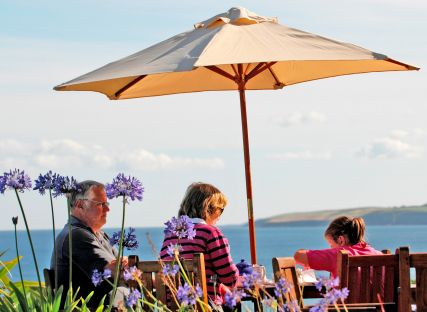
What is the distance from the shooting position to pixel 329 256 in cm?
522

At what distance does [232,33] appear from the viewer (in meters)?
5.58

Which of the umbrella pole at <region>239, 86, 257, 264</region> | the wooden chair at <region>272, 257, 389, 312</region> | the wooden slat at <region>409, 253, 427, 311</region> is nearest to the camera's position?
the wooden slat at <region>409, 253, 427, 311</region>

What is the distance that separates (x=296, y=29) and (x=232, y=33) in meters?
0.50

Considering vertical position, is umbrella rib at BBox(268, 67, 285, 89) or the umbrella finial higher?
the umbrella finial

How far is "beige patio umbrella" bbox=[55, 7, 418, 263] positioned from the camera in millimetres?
5160

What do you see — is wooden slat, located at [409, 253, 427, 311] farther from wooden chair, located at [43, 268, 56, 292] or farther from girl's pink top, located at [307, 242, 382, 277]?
wooden chair, located at [43, 268, 56, 292]

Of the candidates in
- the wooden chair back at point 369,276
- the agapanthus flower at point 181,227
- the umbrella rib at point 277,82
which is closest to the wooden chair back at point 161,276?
the agapanthus flower at point 181,227

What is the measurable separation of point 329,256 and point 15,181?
6.09 feet

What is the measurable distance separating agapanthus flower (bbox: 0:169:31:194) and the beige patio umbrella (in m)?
0.94

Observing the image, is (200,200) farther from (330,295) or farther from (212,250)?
(330,295)

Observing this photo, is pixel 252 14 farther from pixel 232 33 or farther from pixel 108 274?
pixel 108 274

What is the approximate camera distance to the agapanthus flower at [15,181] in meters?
4.48

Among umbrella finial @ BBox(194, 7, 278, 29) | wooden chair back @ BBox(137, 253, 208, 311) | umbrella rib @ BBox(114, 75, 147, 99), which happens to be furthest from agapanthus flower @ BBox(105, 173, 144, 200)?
umbrella rib @ BBox(114, 75, 147, 99)

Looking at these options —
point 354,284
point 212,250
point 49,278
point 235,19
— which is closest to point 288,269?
point 354,284
